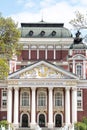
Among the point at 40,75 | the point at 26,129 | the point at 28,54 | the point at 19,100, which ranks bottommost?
the point at 26,129

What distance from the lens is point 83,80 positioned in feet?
200

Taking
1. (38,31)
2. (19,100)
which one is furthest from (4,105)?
(38,31)

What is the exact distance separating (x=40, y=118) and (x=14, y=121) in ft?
13.6

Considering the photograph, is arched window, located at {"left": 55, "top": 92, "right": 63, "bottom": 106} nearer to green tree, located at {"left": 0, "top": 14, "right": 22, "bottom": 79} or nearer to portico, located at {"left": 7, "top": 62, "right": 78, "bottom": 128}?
portico, located at {"left": 7, "top": 62, "right": 78, "bottom": 128}

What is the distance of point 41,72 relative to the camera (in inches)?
2361

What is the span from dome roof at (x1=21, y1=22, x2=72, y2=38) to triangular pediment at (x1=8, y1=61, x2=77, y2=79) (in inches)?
528

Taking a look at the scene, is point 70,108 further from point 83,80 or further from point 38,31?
point 38,31

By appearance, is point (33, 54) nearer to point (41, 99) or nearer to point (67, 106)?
point (41, 99)

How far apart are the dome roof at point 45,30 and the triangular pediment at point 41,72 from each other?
44.0ft

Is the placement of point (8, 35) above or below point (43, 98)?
above

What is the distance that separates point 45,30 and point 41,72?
15.5 meters

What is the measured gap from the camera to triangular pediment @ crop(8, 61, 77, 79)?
196ft

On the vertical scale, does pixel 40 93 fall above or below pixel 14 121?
above

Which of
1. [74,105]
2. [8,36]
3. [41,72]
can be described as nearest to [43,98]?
[41,72]
